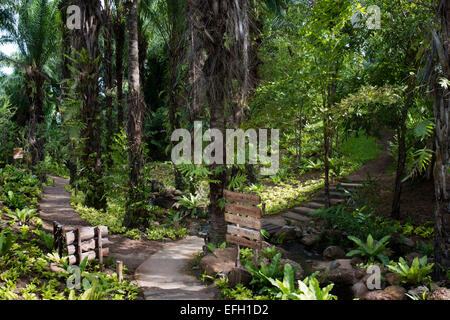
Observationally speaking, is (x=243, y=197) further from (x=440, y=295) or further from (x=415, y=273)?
(x=440, y=295)

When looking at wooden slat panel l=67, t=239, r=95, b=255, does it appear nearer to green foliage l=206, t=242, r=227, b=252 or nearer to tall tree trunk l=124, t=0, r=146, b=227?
Answer: green foliage l=206, t=242, r=227, b=252

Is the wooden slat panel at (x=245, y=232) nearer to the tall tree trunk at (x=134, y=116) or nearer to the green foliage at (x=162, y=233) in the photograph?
the green foliage at (x=162, y=233)

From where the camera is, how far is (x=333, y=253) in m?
8.54

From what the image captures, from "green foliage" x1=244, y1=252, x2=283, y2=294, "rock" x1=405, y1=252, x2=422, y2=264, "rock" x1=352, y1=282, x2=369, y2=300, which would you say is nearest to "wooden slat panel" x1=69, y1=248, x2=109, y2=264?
"green foliage" x1=244, y1=252, x2=283, y2=294

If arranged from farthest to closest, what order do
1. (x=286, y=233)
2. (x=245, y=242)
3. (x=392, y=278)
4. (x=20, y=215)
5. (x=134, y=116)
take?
(x=286, y=233), (x=134, y=116), (x=20, y=215), (x=245, y=242), (x=392, y=278)

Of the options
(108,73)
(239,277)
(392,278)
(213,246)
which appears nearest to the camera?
(239,277)

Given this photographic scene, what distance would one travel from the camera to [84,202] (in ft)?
39.0

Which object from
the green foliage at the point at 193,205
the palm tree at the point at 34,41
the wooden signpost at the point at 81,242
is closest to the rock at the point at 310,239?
the green foliage at the point at 193,205

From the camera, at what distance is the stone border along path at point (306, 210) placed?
11.3m

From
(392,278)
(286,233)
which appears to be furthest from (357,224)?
(392,278)

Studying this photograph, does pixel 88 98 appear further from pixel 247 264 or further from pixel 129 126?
pixel 247 264

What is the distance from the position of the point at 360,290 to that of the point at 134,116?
6.72 m

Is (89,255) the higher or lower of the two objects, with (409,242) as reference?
higher
